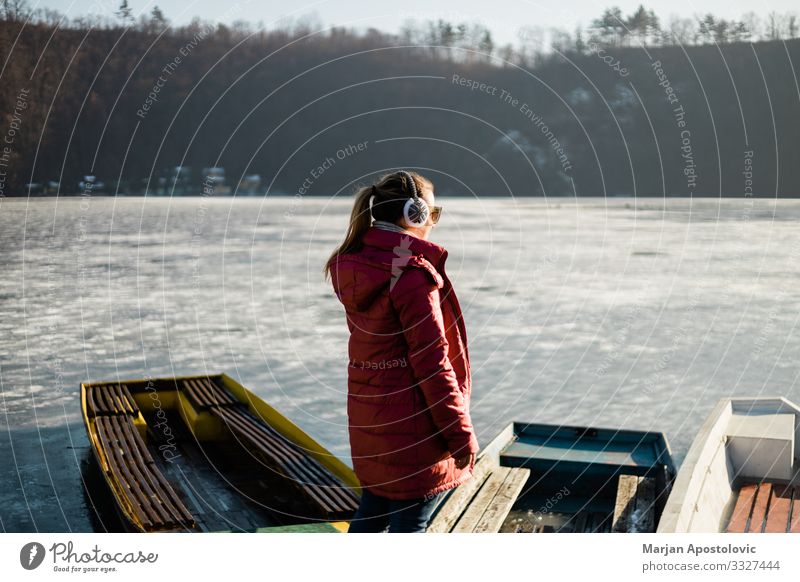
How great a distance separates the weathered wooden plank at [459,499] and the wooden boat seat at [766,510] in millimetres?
1207

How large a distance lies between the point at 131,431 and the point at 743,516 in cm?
350

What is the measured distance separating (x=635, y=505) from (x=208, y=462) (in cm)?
259

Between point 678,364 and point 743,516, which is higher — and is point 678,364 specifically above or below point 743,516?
below

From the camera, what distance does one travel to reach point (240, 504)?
4.53 metres

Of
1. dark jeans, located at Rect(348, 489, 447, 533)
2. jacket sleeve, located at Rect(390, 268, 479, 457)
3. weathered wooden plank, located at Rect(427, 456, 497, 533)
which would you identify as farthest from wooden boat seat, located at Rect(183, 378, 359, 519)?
jacket sleeve, located at Rect(390, 268, 479, 457)

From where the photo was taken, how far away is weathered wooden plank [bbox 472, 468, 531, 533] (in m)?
3.74

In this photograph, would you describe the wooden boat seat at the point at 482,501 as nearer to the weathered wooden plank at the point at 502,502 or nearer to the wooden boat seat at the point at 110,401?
the weathered wooden plank at the point at 502,502

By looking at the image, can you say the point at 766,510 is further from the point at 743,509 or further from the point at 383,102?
the point at 383,102

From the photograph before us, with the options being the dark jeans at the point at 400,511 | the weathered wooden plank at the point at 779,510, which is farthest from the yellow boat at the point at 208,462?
the weathered wooden plank at the point at 779,510

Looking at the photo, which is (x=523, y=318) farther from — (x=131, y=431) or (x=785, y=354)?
(x=131, y=431)

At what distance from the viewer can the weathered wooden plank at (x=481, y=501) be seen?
3715 millimetres

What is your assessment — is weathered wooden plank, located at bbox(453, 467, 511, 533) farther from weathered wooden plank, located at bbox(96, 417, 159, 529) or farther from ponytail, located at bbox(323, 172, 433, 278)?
ponytail, located at bbox(323, 172, 433, 278)

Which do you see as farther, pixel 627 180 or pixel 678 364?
pixel 627 180
